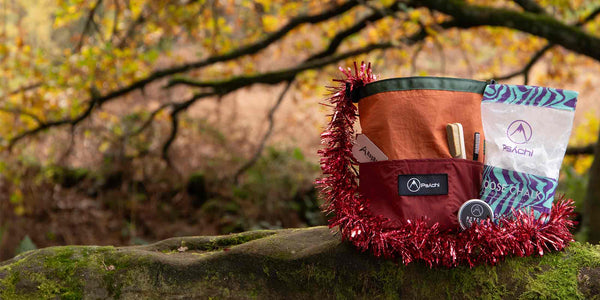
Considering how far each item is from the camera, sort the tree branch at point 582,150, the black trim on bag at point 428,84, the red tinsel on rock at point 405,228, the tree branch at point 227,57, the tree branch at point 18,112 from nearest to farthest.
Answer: the red tinsel on rock at point 405,228
the black trim on bag at point 428,84
the tree branch at point 227,57
the tree branch at point 18,112
the tree branch at point 582,150

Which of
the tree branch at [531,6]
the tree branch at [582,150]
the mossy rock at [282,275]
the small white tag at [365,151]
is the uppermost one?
the tree branch at [531,6]

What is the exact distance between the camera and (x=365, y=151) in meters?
2.26

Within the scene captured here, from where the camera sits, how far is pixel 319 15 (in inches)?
284

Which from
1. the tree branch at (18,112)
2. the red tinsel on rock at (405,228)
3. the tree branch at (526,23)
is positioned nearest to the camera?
the red tinsel on rock at (405,228)

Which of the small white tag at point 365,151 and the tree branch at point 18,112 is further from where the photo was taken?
the tree branch at point 18,112

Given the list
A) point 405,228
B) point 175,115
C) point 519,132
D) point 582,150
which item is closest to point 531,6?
point 582,150

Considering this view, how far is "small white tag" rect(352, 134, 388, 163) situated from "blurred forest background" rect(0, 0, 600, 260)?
432 cm

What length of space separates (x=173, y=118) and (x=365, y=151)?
5849 mm

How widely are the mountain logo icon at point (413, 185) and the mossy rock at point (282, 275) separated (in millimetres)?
316

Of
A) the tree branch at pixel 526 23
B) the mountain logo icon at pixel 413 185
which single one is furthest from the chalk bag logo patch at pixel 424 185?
the tree branch at pixel 526 23

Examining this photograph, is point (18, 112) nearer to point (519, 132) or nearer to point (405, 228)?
point (405, 228)

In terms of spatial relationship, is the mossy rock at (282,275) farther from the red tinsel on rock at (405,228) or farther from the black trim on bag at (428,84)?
the black trim on bag at (428,84)

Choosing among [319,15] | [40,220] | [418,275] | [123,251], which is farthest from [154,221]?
[418,275]

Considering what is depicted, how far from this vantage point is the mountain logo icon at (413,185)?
214 centimetres
